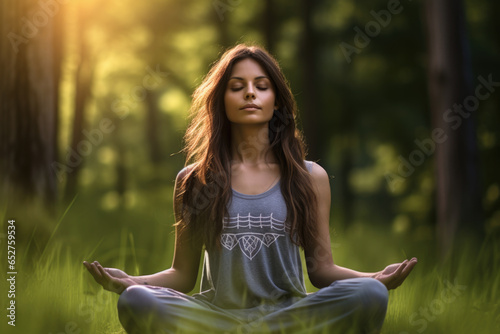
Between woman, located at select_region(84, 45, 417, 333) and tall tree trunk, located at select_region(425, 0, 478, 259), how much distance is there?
9.64 ft

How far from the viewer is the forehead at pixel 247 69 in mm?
4037

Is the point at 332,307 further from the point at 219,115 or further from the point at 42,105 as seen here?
the point at 42,105

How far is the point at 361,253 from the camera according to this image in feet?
27.5

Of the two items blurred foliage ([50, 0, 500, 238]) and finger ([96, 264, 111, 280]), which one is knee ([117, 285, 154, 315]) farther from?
blurred foliage ([50, 0, 500, 238])

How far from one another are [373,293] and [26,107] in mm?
3437

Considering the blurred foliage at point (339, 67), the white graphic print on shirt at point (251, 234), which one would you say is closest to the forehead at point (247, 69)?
the white graphic print on shirt at point (251, 234)

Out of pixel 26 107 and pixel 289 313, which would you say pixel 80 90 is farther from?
pixel 289 313

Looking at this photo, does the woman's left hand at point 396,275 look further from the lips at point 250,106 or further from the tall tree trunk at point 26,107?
the tall tree trunk at point 26,107

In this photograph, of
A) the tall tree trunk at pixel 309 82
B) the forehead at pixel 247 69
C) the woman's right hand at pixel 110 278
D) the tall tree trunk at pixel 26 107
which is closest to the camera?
the woman's right hand at pixel 110 278

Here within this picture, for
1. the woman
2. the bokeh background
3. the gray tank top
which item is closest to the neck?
the woman

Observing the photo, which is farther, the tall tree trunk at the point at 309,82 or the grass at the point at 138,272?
the tall tree trunk at the point at 309,82

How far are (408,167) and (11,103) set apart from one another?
388 inches

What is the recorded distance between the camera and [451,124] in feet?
21.9

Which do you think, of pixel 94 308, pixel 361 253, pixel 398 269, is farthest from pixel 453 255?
pixel 94 308
